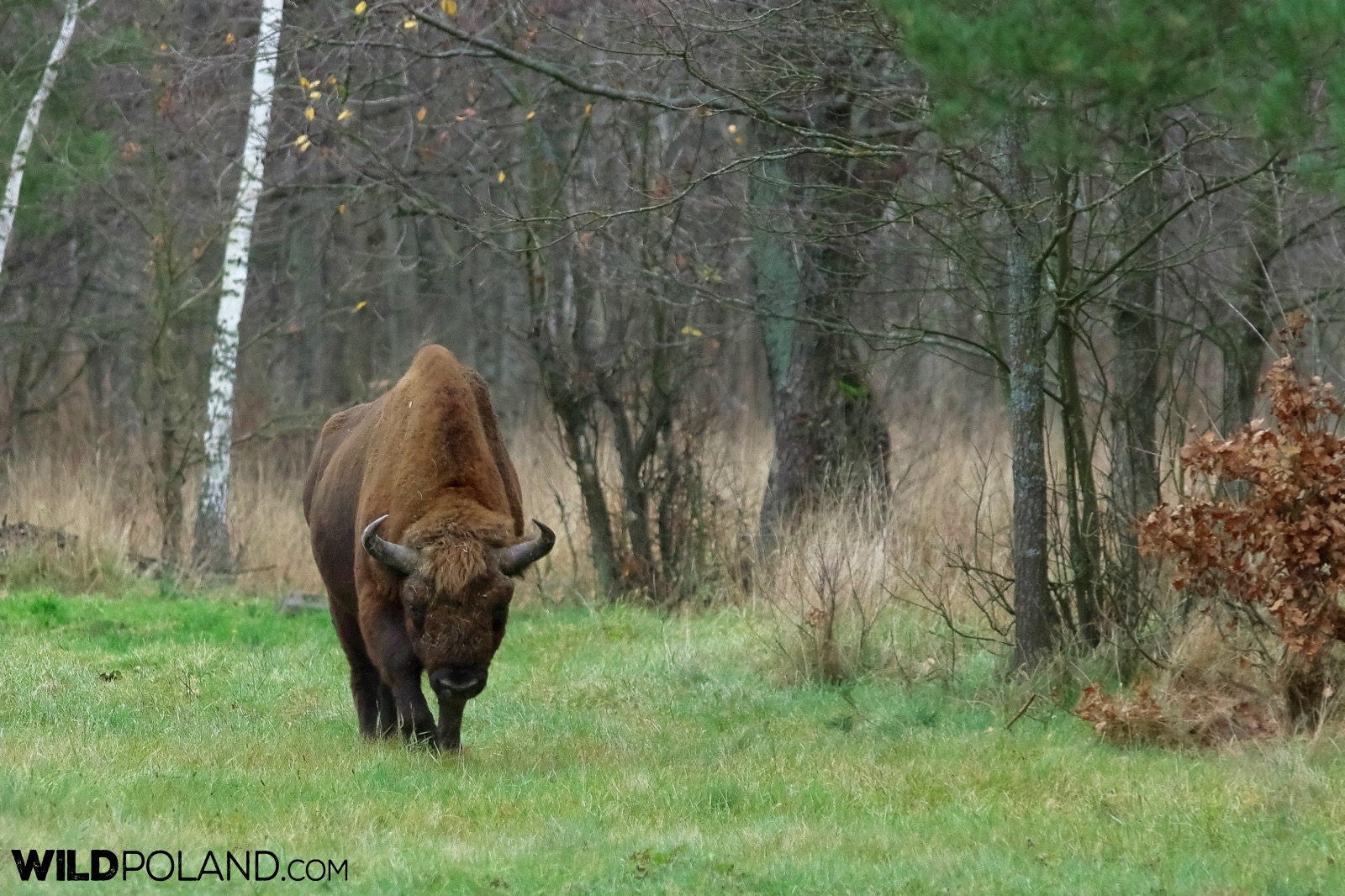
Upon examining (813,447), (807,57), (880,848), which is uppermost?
(807,57)

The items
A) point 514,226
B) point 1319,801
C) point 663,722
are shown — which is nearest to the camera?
point 1319,801

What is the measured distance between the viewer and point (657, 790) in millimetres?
7258

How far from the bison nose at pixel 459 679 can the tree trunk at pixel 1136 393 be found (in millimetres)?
4081

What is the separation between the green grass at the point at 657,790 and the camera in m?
5.83

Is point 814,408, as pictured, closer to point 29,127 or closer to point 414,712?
point 414,712

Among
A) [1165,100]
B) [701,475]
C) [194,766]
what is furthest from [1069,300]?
[701,475]

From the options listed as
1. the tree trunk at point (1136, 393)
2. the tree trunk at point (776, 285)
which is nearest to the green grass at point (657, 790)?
the tree trunk at point (1136, 393)

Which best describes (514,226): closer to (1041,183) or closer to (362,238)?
(1041,183)

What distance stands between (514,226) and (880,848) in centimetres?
591

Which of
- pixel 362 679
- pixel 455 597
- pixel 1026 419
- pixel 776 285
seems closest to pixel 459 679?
pixel 455 597

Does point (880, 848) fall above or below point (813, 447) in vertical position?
below

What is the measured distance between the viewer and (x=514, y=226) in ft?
36.0

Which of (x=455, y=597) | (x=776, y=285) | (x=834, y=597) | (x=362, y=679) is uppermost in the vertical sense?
(x=776, y=285)

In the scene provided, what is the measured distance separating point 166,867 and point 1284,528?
5.42 m
